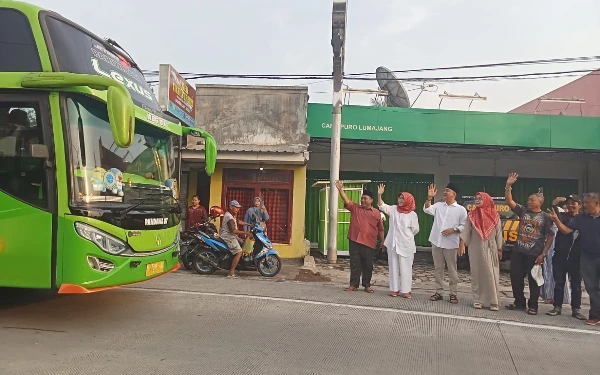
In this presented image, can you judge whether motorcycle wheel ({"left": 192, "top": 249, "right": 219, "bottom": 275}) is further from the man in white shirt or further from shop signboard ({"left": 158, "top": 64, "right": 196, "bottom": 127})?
A: the man in white shirt

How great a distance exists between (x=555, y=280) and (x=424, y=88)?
31.4 ft

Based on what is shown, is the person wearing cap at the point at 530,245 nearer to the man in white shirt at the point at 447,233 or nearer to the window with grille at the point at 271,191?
the man in white shirt at the point at 447,233

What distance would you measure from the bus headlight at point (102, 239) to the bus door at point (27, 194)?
278mm

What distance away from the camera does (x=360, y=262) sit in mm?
7582

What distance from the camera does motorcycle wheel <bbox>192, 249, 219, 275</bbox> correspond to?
30.0 ft

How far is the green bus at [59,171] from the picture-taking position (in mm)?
4504

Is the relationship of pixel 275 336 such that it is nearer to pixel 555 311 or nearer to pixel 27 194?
pixel 27 194

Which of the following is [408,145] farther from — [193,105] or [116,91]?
[116,91]

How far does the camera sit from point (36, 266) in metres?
4.55

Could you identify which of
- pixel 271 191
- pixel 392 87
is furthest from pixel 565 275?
pixel 392 87

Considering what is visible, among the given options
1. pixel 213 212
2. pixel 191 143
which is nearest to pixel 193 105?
pixel 191 143

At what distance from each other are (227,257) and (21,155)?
4954 millimetres

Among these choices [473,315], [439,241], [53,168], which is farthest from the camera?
[439,241]

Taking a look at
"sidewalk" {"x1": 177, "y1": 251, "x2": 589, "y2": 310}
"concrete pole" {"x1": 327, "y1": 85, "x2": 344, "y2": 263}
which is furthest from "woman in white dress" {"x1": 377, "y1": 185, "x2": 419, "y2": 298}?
"concrete pole" {"x1": 327, "y1": 85, "x2": 344, "y2": 263}
